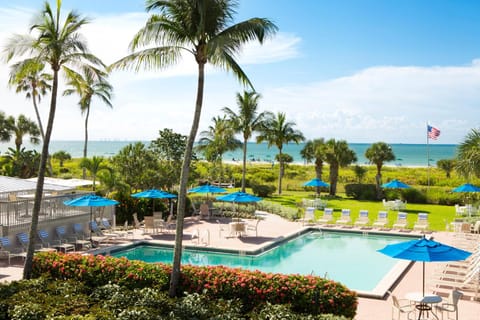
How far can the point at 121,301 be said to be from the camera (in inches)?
433

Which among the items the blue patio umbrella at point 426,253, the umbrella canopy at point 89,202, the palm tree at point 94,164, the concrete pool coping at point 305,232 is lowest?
the concrete pool coping at point 305,232

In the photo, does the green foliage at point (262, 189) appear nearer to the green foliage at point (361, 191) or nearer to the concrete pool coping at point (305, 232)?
the green foliage at point (361, 191)

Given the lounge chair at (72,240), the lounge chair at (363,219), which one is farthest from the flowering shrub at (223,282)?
the lounge chair at (363,219)

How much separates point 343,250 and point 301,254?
222cm

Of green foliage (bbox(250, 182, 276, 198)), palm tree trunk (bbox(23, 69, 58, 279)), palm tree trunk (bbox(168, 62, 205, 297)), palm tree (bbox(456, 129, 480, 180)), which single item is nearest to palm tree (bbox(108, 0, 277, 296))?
palm tree trunk (bbox(168, 62, 205, 297))

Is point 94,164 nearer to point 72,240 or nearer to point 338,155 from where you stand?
point 72,240

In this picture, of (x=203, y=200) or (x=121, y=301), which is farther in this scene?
(x=203, y=200)

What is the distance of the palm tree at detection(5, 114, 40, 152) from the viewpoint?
45253mm

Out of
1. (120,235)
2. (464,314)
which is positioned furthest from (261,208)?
(464,314)

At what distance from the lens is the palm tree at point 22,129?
4525 centimetres

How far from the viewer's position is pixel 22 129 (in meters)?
45.8

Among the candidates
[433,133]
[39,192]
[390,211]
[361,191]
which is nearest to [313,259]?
[39,192]

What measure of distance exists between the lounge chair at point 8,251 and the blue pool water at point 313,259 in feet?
11.7

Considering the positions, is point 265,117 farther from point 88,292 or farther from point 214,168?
point 88,292
